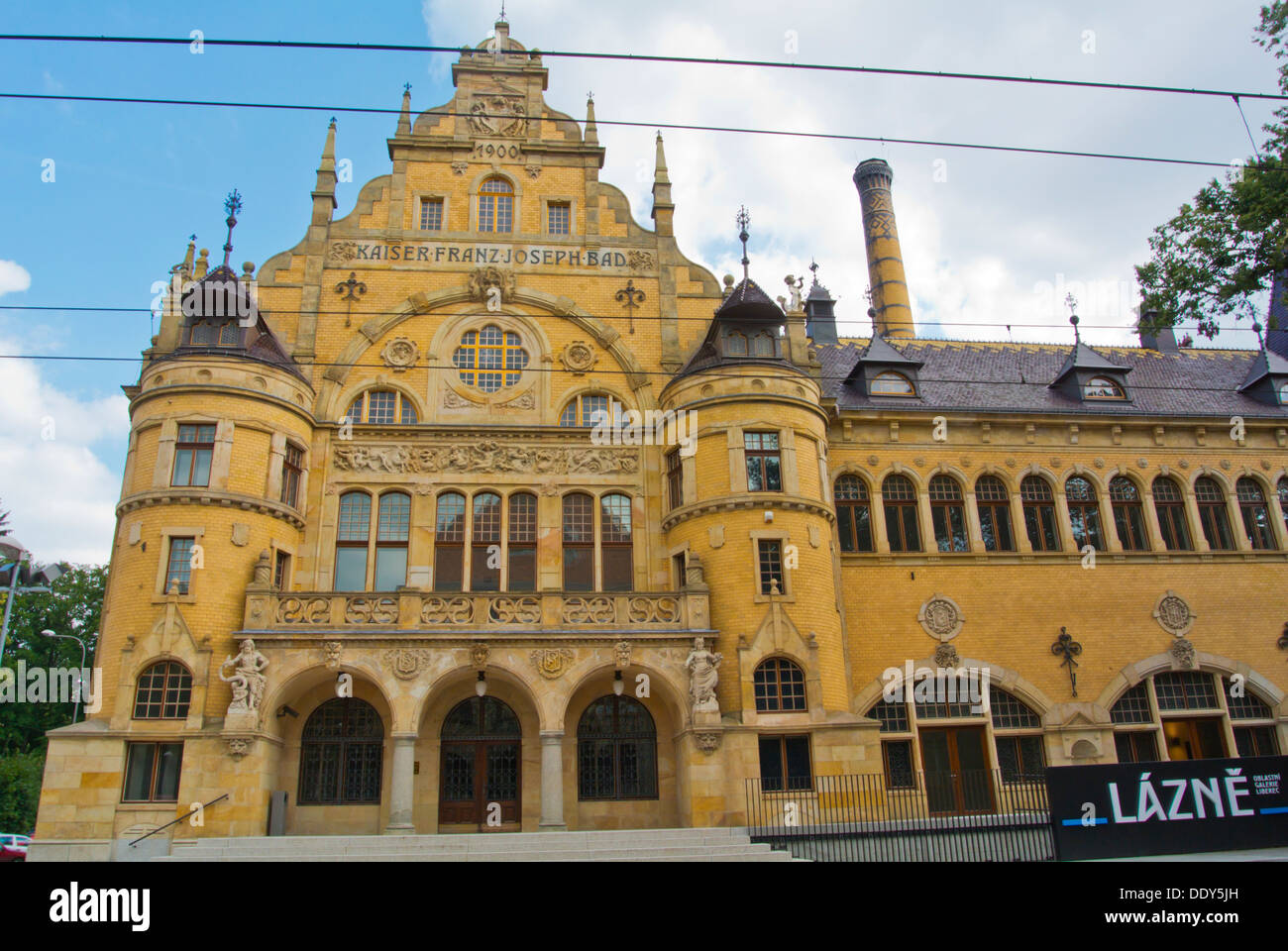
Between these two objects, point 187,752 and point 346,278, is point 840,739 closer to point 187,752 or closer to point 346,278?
point 187,752

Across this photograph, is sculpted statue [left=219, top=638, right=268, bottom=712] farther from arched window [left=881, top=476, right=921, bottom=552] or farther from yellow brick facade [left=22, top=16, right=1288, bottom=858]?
arched window [left=881, top=476, right=921, bottom=552]

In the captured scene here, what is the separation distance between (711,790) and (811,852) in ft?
11.9

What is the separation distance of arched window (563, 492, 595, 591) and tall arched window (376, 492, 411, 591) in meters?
3.92

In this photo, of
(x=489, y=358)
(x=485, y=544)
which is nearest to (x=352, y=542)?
(x=485, y=544)

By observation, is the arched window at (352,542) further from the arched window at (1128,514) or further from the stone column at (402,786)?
the arched window at (1128,514)

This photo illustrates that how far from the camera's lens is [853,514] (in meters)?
25.2

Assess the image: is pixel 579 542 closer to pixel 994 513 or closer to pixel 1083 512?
pixel 994 513

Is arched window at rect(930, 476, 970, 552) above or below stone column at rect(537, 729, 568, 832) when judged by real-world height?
above

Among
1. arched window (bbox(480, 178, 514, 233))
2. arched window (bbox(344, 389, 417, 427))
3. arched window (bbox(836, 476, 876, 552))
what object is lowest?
arched window (bbox(836, 476, 876, 552))

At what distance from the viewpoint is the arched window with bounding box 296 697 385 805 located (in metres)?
21.0

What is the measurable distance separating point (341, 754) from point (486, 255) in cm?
1360

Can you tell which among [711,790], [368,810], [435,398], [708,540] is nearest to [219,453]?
[435,398]

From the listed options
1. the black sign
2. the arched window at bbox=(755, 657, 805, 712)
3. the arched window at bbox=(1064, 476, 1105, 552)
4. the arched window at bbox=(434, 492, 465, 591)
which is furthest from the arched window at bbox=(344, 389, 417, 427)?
the arched window at bbox=(1064, 476, 1105, 552)

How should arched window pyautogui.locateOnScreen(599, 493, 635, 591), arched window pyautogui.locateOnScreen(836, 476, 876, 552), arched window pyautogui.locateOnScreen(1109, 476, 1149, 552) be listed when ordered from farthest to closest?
arched window pyautogui.locateOnScreen(1109, 476, 1149, 552), arched window pyautogui.locateOnScreen(836, 476, 876, 552), arched window pyautogui.locateOnScreen(599, 493, 635, 591)
